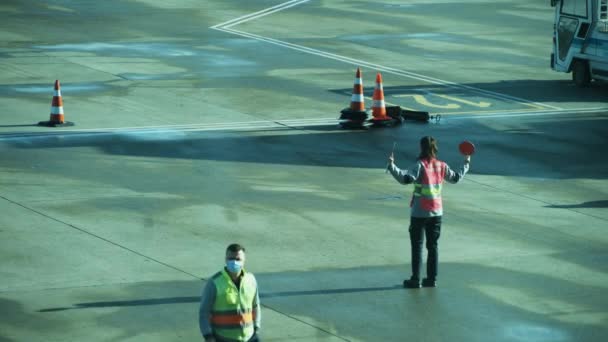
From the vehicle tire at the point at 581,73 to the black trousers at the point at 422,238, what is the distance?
17653 millimetres

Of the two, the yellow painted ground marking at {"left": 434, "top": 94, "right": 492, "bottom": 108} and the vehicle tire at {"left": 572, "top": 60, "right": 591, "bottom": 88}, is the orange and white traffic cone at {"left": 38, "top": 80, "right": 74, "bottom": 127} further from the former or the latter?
the vehicle tire at {"left": 572, "top": 60, "right": 591, "bottom": 88}

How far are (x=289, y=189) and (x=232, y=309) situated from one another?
30.6ft

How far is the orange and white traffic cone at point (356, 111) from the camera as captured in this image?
24.1m

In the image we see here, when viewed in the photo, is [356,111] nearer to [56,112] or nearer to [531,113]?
[531,113]

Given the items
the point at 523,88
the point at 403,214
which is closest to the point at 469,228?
the point at 403,214

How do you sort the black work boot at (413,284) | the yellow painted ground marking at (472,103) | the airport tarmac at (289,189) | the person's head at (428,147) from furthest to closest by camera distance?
the yellow painted ground marking at (472,103) → the black work boot at (413,284) → the person's head at (428,147) → the airport tarmac at (289,189)

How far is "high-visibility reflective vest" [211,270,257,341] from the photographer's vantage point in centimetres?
928

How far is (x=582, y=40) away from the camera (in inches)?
1197

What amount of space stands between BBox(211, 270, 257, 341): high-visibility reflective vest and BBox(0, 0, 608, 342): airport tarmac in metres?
2.65

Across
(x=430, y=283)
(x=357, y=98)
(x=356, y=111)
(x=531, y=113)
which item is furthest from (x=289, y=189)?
(x=531, y=113)

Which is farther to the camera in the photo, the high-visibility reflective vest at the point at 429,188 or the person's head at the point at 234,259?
the high-visibility reflective vest at the point at 429,188

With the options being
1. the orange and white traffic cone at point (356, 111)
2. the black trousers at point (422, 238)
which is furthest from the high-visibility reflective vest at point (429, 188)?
the orange and white traffic cone at point (356, 111)

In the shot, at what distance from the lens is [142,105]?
26.0 m

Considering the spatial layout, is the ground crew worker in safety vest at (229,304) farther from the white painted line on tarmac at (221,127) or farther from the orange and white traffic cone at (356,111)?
the orange and white traffic cone at (356,111)
